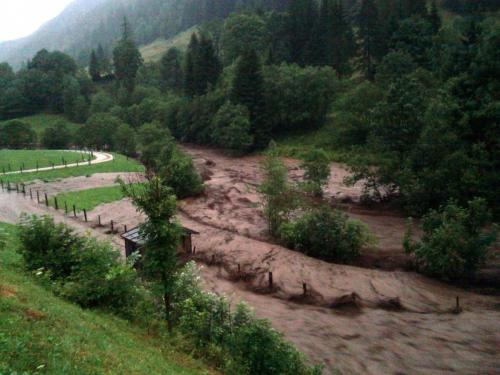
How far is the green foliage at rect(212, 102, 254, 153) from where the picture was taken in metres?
66.8

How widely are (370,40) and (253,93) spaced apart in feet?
78.9

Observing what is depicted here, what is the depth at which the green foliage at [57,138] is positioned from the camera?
85.0 meters

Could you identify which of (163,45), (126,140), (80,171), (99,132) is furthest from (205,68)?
(163,45)

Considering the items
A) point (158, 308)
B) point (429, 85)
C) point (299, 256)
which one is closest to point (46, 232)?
point (158, 308)

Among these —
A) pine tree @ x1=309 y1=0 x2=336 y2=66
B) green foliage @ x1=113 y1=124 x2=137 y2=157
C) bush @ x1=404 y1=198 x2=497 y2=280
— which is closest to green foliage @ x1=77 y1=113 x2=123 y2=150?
green foliage @ x1=113 y1=124 x2=137 y2=157

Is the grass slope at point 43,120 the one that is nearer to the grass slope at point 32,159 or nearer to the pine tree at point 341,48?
the grass slope at point 32,159

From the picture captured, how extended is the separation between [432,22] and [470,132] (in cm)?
4637

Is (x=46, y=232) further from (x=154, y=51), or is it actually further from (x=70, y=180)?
(x=154, y=51)

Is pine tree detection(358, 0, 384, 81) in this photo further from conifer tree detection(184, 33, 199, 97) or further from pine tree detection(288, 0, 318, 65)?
conifer tree detection(184, 33, 199, 97)

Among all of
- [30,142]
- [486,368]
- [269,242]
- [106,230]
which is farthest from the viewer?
[30,142]

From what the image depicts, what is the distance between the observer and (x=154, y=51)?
585ft

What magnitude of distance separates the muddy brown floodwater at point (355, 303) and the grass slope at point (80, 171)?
52.3 feet

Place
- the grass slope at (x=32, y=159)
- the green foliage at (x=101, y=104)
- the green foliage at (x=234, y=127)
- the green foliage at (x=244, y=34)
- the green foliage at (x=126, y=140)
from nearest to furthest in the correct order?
the grass slope at (x=32, y=159) → the green foliage at (x=234, y=127) → the green foliage at (x=126, y=140) → the green foliage at (x=244, y=34) → the green foliage at (x=101, y=104)

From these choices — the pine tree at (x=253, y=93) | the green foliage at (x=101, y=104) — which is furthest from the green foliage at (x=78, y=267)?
the green foliage at (x=101, y=104)
